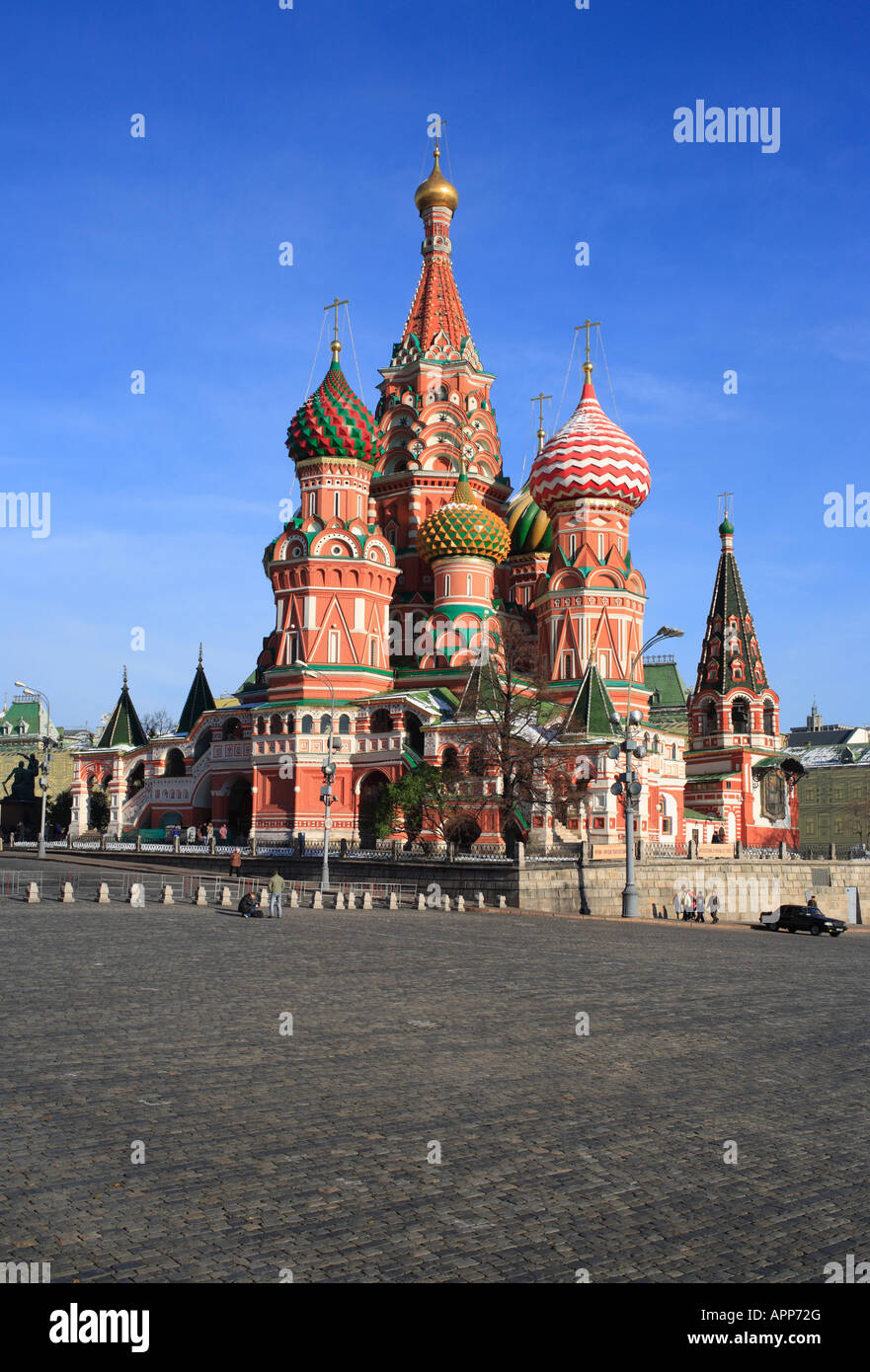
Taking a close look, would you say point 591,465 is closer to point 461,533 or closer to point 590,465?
point 590,465

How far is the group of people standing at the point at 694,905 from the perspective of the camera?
35406 millimetres

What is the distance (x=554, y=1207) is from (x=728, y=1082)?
12.0 ft

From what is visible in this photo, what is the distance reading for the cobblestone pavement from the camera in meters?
5.58

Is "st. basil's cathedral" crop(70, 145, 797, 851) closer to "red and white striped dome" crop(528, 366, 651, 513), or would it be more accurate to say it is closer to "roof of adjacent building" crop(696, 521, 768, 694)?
"red and white striped dome" crop(528, 366, 651, 513)

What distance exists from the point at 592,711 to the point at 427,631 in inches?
381

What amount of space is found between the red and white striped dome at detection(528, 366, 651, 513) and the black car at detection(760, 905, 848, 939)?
25.4 metres

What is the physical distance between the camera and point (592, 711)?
45.8 m

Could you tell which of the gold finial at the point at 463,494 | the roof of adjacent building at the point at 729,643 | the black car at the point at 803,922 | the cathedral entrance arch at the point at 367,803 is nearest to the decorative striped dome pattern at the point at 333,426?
the gold finial at the point at 463,494

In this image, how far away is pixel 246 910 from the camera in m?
24.3

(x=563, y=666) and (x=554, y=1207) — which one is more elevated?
(x=563, y=666)

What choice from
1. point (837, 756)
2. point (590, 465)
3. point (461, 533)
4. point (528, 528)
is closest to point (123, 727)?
point (461, 533)

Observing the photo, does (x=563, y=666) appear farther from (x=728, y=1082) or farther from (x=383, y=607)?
(x=728, y=1082)

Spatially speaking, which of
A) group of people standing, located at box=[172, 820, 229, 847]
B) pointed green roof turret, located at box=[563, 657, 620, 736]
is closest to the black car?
pointed green roof turret, located at box=[563, 657, 620, 736]

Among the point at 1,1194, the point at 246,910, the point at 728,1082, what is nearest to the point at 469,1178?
the point at 1,1194
